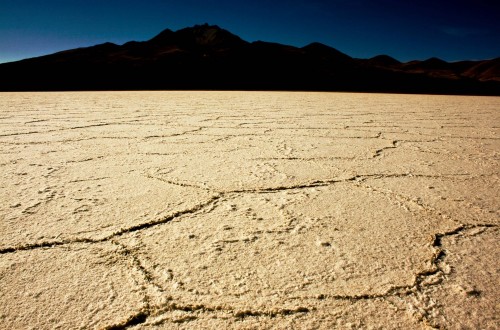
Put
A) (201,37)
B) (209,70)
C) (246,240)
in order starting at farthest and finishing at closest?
(201,37)
(209,70)
(246,240)

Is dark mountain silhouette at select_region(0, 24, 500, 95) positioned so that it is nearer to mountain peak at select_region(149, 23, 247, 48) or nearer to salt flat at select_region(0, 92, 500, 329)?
mountain peak at select_region(149, 23, 247, 48)

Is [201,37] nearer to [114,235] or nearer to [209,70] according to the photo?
[209,70]

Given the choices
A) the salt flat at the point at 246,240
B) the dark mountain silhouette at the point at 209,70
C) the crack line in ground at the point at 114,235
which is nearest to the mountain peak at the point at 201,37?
the dark mountain silhouette at the point at 209,70

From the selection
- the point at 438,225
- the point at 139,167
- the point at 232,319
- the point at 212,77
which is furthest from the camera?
the point at 212,77

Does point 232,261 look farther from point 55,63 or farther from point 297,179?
point 55,63

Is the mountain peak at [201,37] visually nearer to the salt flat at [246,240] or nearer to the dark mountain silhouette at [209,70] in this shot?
the dark mountain silhouette at [209,70]

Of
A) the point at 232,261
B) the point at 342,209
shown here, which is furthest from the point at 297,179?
the point at 232,261

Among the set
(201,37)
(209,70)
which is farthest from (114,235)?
(201,37)
